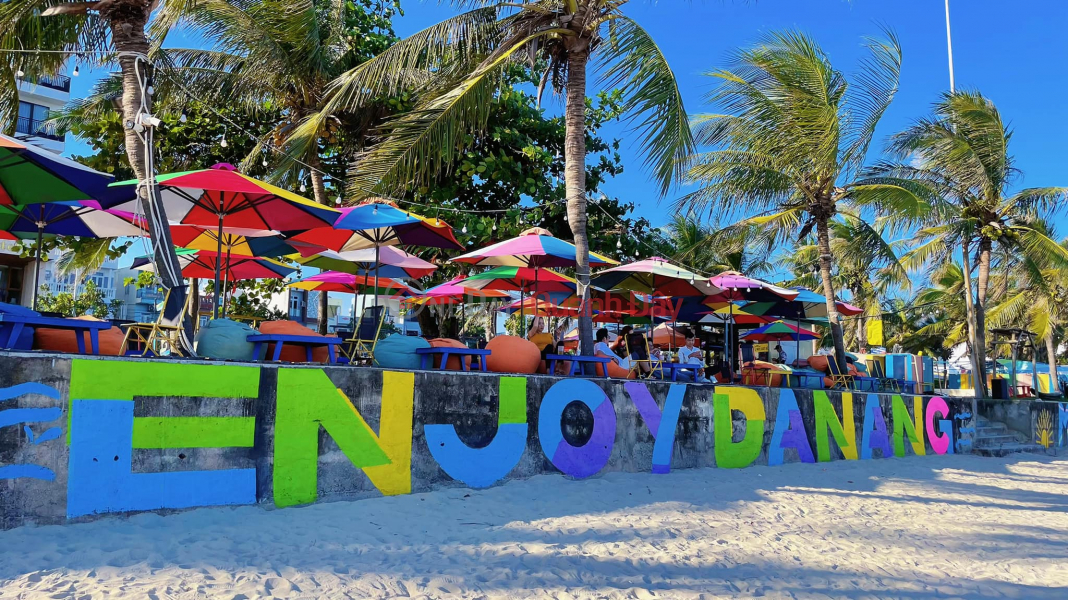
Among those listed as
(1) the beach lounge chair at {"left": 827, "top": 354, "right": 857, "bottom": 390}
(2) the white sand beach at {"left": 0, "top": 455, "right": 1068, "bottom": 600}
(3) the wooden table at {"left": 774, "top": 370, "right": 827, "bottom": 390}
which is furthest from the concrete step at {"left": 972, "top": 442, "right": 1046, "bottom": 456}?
(2) the white sand beach at {"left": 0, "top": 455, "right": 1068, "bottom": 600}

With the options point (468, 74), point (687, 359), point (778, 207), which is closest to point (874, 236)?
point (778, 207)

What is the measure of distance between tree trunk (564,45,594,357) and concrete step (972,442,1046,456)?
11.0 meters

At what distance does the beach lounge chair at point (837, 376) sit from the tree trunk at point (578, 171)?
6.98 metres

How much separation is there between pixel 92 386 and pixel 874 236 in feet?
47.3

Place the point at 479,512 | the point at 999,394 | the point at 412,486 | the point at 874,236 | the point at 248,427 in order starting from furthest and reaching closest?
1. the point at 999,394
2. the point at 874,236
3. the point at 412,486
4. the point at 479,512
5. the point at 248,427

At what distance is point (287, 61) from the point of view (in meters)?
12.1

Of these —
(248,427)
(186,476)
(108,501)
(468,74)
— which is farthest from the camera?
(468,74)

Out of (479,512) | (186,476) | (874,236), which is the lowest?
(479,512)

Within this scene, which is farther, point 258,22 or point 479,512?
point 258,22

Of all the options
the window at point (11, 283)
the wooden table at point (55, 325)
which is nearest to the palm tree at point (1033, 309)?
the wooden table at point (55, 325)

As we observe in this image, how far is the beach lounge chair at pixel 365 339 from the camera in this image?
25.3 feet

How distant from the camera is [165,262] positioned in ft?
22.9

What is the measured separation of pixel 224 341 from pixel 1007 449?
633 inches

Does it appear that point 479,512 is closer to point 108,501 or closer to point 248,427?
point 248,427
